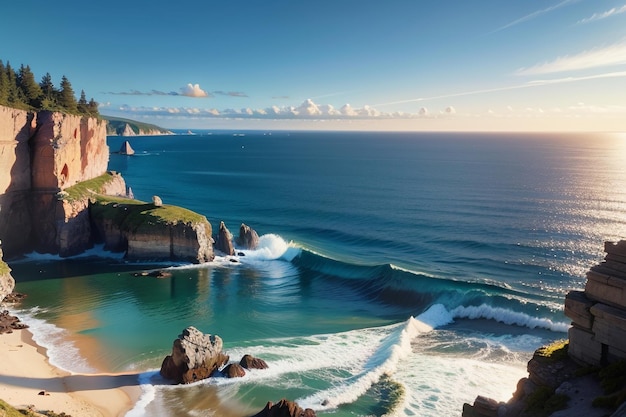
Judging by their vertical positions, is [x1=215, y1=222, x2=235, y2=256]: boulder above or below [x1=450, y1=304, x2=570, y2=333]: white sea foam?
above

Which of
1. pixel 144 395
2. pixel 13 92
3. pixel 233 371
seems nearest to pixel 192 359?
pixel 233 371

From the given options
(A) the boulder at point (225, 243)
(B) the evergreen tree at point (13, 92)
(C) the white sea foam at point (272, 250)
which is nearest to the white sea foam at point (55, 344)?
(A) the boulder at point (225, 243)

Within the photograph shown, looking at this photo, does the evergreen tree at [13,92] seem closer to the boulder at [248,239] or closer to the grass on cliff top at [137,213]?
the grass on cliff top at [137,213]

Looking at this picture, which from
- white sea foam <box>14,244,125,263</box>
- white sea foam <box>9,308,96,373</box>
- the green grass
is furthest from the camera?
white sea foam <box>14,244,125,263</box>

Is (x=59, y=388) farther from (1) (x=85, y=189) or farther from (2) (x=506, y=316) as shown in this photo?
(1) (x=85, y=189)

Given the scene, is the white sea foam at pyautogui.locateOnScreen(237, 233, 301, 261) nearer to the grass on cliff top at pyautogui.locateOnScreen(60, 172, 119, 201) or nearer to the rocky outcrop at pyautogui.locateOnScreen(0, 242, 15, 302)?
the grass on cliff top at pyautogui.locateOnScreen(60, 172, 119, 201)

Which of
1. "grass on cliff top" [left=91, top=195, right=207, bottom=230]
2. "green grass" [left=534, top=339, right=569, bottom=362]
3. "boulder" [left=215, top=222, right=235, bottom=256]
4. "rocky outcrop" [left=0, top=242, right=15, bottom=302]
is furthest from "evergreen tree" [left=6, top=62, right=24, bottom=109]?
"green grass" [left=534, top=339, right=569, bottom=362]
